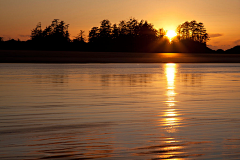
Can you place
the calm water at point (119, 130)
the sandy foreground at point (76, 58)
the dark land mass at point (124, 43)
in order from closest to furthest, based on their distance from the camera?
the calm water at point (119, 130)
the sandy foreground at point (76, 58)
the dark land mass at point (124, 43)

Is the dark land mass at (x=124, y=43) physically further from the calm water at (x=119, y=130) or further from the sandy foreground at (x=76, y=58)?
the calm water at (x=119, y=130)

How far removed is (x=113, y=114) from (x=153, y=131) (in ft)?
9.63

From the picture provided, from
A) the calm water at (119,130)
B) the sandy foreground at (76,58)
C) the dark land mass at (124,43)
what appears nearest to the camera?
the calm water at (119,130)

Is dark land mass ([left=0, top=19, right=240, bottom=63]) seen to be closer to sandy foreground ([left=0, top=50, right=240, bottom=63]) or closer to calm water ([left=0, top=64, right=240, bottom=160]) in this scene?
sandy foreground ([left=0, top=50, right=240, bottom=63])

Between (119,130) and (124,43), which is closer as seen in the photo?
(119,130)

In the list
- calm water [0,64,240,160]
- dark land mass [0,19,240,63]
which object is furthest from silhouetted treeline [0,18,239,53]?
calm water [0,64,240,160]

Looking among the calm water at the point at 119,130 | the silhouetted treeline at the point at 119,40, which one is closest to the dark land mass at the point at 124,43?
the silhouetted treeline at the point at 119,40

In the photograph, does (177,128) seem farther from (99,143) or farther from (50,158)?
(50,158)

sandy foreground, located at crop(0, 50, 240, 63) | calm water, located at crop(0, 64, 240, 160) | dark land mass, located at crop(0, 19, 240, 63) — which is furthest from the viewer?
dark land mass, located at crop(0, 19, 240, 63)

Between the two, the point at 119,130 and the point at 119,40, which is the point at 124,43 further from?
the point at 119,130

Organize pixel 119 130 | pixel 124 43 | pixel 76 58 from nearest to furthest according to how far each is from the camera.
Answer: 1. pixel 119 130
2. pixel 76 58
3. pixel 124 43

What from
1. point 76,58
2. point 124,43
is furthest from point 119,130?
point 124,43

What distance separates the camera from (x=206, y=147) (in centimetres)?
720

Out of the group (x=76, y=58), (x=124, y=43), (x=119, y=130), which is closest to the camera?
(x=119, y=130)
